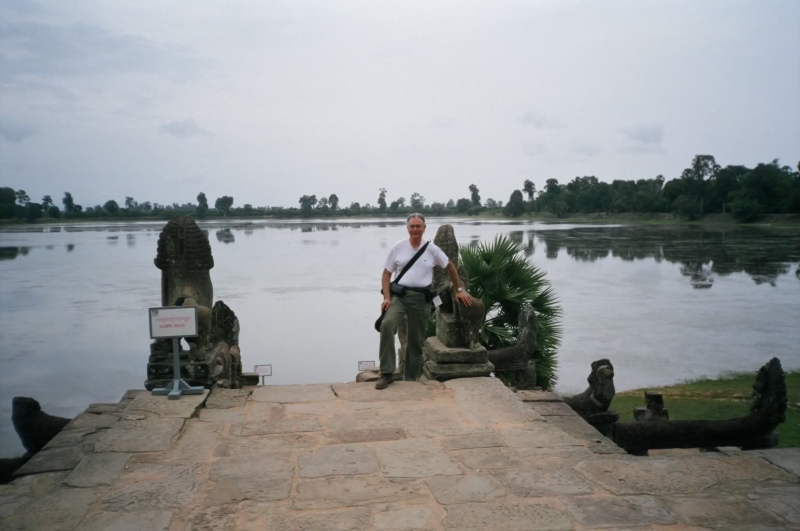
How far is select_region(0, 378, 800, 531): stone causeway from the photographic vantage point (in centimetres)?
326

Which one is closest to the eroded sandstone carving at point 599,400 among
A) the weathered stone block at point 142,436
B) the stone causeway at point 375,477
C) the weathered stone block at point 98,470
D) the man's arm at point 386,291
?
the stone causeway at point 375,477

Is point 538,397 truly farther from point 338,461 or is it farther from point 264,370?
point 264,370

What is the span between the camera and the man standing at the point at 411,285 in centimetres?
616

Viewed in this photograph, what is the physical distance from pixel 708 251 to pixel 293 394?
154ft

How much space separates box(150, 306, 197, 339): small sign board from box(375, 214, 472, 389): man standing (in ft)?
5.71

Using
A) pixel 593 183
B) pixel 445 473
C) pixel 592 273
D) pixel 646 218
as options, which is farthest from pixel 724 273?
pixel 593 183

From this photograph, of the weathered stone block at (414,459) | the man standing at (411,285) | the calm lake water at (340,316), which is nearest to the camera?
the weathered stone block at (414,459)

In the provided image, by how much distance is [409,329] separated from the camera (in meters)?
6.46

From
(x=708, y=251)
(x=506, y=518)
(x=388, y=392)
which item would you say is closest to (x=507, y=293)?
(x=388, y=392)

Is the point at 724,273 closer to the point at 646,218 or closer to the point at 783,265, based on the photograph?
the point at 783,265

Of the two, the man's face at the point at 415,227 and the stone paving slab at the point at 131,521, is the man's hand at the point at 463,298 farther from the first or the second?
the stone paving slab at the point at 131,521

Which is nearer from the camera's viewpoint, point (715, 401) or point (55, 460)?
point (55, 460)

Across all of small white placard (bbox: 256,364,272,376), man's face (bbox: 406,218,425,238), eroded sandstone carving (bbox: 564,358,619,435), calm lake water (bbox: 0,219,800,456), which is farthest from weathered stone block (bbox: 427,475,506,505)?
calm lake water (bbox: 0,219,800,456)

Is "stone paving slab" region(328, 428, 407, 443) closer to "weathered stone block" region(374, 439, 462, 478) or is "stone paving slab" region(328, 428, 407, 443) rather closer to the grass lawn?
"weathered stone block" region(374, 439, 462, 478)
